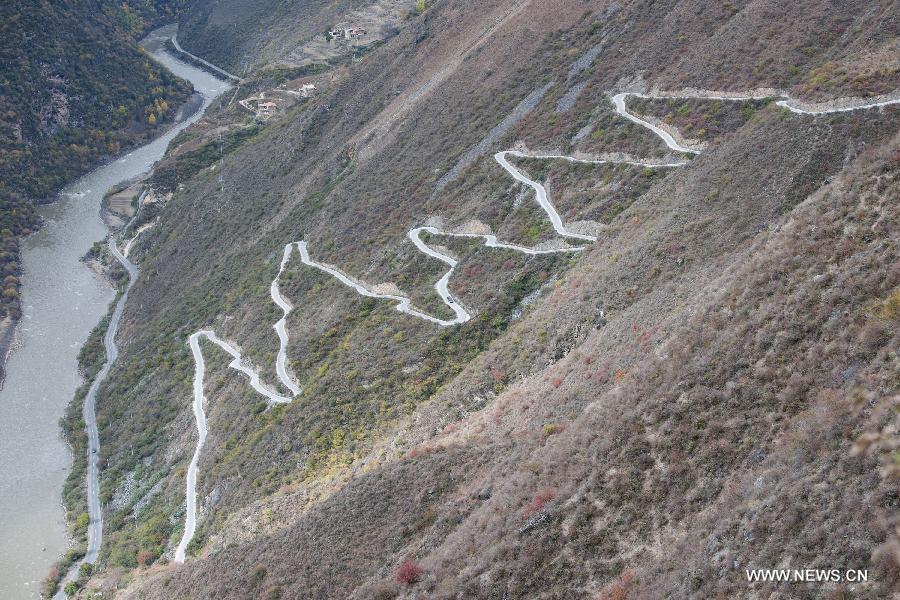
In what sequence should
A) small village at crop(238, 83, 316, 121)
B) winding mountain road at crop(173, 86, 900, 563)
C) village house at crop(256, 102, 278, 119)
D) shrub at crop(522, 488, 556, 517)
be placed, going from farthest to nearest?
small village at crop(238, 83, 316, 121) → village house at crop(256, 102, 278, 119) → winding mountain road at crop(173, 86, 900, 563) → shrub at crop(522, 488, 556, 517)

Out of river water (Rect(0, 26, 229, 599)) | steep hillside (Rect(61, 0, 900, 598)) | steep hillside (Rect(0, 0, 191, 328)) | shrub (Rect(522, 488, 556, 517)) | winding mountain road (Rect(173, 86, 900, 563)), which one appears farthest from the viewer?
steep hillside (Rect(0, 0, 191, 328))

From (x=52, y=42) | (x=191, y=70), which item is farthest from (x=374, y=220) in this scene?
(x=191, y=70)

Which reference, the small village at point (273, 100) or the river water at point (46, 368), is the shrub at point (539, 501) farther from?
the small village at point (273, 100)

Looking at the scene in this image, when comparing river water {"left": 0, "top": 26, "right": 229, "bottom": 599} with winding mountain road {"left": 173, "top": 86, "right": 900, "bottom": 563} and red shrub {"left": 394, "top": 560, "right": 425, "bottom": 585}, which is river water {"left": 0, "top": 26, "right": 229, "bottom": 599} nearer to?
winding mountain road {"left": 173, "top": 86, "right": 900, "bottom": 563}

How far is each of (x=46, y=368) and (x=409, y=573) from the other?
71.6 meters

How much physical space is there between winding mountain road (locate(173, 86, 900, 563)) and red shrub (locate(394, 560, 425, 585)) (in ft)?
65.0

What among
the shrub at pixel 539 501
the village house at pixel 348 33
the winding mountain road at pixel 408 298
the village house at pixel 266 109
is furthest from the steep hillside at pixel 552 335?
the village house at pixel 348 33

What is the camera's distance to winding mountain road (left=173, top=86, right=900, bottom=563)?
42938 mm

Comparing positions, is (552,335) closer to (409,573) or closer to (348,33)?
(409,573)

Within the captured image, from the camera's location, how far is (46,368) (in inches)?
3083

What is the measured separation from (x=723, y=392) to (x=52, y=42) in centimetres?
Answer: 15809

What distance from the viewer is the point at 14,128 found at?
407 feet

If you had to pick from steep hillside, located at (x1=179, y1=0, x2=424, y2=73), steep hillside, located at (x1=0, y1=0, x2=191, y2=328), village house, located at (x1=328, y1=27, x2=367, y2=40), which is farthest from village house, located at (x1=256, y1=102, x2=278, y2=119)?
steep hillside, located at (x1=0, y1=0, x2=191, y2=328)

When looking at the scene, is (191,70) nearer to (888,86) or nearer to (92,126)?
(92,126)
